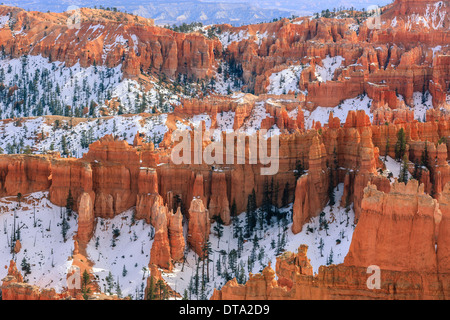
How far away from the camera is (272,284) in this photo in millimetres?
47156

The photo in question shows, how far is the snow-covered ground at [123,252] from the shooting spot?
71625 mm

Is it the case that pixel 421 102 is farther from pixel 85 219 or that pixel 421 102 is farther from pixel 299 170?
pixel 85 219

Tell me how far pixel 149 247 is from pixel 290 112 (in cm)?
6370

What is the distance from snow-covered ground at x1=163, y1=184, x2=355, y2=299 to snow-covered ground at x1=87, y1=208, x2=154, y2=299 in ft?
10.1

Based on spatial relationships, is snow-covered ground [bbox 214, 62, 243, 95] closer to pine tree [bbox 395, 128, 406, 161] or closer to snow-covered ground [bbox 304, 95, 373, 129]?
snow-covered ground [bbox 304, 95, 373, 129]

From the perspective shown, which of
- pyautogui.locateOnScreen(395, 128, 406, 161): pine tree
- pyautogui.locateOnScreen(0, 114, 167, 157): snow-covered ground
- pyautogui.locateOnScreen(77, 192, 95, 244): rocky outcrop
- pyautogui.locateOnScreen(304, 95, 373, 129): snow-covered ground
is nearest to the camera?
pyautogui.locateOnScreen(77, 192, 95, 244): rocky outcrop

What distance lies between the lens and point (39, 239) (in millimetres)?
77500

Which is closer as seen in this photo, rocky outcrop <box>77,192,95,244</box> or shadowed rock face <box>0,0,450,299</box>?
shadowed rock face <box>0,0,450,299</box>

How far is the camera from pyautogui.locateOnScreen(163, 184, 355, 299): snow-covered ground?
7119cm

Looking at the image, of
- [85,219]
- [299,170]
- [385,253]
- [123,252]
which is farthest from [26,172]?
[385,253]

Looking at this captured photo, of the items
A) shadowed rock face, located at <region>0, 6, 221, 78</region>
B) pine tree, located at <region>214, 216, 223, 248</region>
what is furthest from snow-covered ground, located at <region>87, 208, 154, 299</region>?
shadowed rock face, located at <region>0, 6, 221, 78</region>

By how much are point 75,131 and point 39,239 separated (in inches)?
2453
